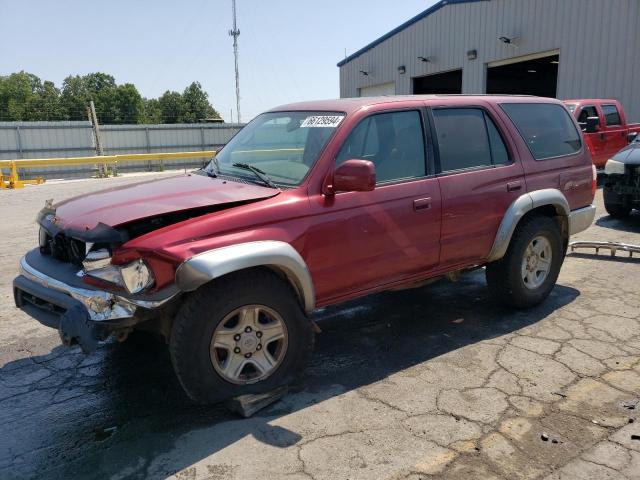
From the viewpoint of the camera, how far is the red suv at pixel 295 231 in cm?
306

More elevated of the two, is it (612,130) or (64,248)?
(612,130)

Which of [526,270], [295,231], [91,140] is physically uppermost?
[91,140]

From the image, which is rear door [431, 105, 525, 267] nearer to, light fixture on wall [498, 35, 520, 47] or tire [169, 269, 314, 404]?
tire [169, 269, 314, 404]

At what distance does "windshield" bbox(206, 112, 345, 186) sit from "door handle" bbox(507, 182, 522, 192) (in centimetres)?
163

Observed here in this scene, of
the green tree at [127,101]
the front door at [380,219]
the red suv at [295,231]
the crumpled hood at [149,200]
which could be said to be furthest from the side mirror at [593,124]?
the green tree at [127,101]

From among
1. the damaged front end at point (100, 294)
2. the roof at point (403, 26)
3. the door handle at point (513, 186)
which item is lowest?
the damaged front end at point (100, 294)

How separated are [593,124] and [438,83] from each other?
14.7m

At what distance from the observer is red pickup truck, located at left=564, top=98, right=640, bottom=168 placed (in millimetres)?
13023

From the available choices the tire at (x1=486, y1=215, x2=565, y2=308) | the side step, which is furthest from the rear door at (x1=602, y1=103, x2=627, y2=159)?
the tire at (x1=486, y1=215, x2=565, y2=308)

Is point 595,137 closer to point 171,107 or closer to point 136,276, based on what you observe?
point 136,276

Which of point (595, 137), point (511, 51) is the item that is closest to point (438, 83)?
point (511, 51)

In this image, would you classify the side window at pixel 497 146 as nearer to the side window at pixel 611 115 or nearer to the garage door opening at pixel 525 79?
the side window at pixel 611 115

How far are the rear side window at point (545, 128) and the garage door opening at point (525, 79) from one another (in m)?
19.0

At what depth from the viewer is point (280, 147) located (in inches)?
160
